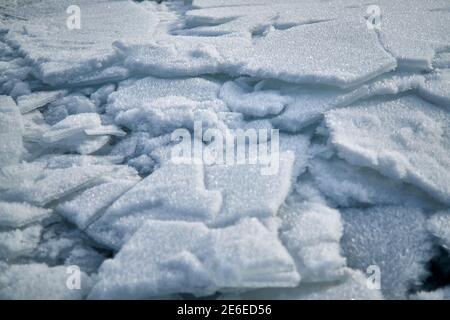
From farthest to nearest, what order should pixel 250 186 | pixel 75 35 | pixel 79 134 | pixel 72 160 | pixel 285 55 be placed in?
pixel 75 35 < pixel 285 55 < pixel 79 134 < pixel 72 160 < pixel 250 186

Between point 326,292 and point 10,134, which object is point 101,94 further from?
point 326,292

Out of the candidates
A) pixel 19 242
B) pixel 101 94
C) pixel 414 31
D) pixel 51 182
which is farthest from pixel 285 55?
pixel 19 242

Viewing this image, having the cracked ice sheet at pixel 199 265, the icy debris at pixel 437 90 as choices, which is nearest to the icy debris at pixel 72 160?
the cracked ice sheet at pixel 199 265

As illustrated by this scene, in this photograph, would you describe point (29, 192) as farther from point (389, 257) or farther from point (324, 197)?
point (389, 257)

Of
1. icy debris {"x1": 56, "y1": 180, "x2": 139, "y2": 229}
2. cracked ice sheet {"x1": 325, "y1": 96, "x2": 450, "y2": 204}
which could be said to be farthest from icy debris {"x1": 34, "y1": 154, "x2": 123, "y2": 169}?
cracked ice sheet {"x1": 325, "y1": 96, "x2": 450, "y2": 204}
